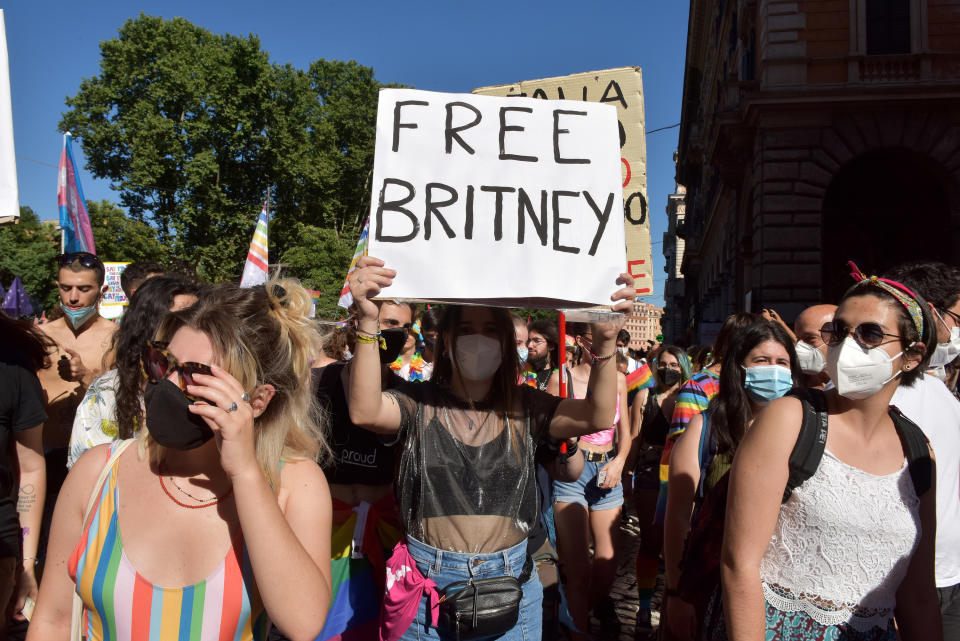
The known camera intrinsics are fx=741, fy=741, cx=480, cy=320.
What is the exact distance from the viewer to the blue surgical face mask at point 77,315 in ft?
13.3

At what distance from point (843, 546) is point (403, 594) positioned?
1356 mm

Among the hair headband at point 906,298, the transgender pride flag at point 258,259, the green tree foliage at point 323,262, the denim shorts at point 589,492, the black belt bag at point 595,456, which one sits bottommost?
the denim shorts at point 589,492

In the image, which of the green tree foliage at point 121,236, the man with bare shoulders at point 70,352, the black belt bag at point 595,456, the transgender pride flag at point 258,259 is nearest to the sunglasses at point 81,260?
the man with bare shoulders at point 70,352

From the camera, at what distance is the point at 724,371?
337 cm

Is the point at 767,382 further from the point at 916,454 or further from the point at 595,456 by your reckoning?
the point at 595,456

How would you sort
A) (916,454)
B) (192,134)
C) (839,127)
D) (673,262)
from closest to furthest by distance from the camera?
(916,454) → (839,127) → (192,134) → (673,262)

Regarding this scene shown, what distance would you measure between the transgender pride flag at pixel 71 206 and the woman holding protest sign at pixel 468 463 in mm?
5057

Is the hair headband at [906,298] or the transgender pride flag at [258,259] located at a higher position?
the transgender pride flag at [258,259]

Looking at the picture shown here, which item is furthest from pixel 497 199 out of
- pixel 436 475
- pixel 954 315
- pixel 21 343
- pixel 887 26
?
pixel 887 26

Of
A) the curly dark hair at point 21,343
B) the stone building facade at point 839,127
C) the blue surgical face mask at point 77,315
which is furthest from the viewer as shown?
the stone building facade at point 839,127

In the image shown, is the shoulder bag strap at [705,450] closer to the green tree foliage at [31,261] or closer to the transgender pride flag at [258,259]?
the transgender pride flag at [258,259]

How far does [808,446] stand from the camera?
2.03m

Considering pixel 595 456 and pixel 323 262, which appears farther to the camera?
pixel 323 262

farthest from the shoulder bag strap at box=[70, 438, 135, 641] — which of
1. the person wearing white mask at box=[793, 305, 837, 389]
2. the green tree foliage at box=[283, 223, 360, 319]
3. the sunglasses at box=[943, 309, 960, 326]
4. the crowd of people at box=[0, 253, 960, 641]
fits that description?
the green tree foliage at box=[283, 223, 360, 319]
